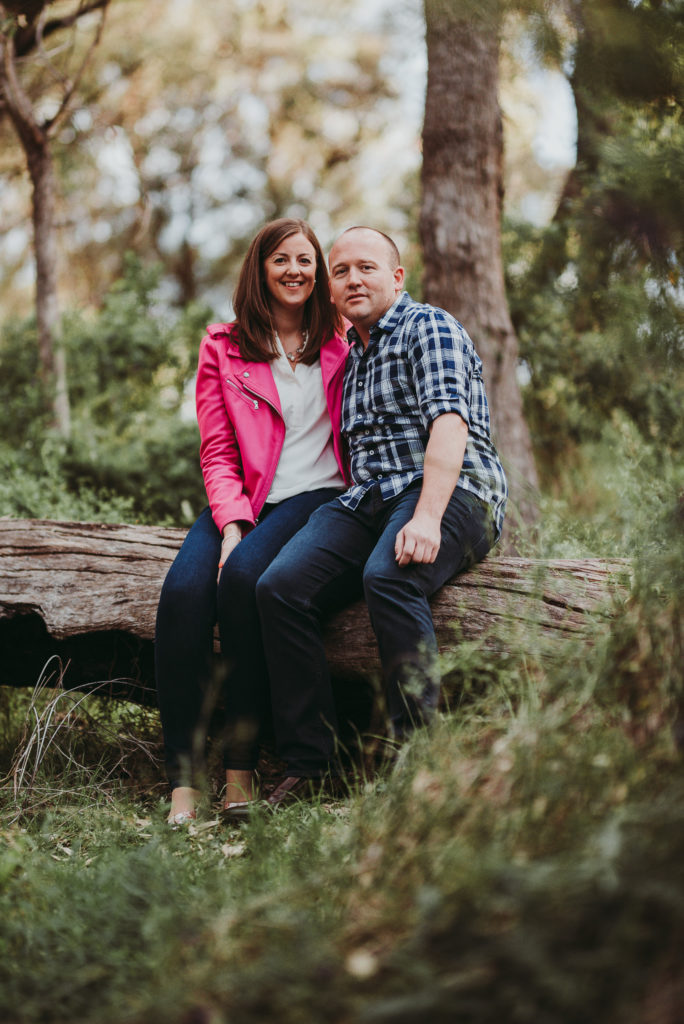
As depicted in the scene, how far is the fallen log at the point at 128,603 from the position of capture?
9.36 feet

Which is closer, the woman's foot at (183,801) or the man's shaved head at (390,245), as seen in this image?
the woman's foot at (183,801)

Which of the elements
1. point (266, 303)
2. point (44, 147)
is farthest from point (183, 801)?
point (44, 147)

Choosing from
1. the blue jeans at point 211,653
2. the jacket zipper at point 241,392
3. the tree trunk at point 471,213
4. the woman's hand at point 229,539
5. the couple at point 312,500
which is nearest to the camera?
the couple at point 312,500

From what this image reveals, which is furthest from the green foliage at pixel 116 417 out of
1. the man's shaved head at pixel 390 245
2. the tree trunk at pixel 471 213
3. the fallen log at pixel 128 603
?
the man's shaved head at pixel 390 245

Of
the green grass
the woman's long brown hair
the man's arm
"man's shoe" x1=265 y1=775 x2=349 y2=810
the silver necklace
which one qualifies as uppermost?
the woman's long brown hair

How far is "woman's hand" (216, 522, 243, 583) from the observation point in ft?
10.2

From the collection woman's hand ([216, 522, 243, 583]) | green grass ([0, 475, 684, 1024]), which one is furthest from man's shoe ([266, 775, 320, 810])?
woman's hand ([216, 522, 243, 583])

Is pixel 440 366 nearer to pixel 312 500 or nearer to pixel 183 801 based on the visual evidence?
pixel 312 500

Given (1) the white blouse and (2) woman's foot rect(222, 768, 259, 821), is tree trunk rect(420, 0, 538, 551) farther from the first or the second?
(2) woman's foot rect(222, 768, 259, 821)

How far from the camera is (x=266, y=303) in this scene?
3.57 meters

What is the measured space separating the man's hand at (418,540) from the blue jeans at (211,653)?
1.78 feet

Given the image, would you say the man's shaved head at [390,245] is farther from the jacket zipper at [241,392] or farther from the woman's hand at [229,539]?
the woman's hand at [229,539]

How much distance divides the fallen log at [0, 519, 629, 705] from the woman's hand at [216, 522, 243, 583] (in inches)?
16.4

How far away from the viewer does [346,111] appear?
16547 millimetres
